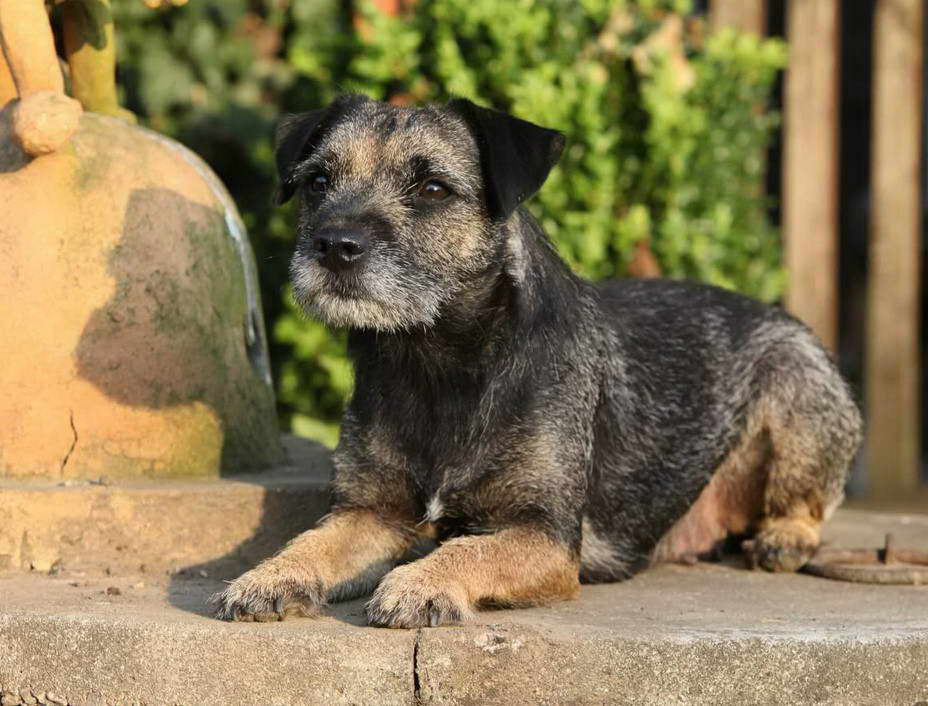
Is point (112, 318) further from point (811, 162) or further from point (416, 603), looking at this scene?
point (811, 162)

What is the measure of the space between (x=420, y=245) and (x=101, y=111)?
7.22 ft

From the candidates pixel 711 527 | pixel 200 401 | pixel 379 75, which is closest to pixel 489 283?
pixel 200 401

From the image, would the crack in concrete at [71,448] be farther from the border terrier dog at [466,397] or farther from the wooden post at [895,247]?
the wooden post at [895,247]

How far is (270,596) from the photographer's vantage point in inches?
187

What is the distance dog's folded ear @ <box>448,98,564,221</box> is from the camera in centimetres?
535

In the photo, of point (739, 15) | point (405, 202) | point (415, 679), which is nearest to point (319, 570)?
point (415, 679)

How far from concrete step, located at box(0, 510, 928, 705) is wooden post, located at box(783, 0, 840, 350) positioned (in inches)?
224

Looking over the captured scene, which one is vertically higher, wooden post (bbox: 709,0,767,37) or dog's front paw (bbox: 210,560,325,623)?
wooden post (bbox: 709,0,767,37)

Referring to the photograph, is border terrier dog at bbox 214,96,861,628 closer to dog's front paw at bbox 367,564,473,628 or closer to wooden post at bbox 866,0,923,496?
dog's front paw at bbox 367,564,473,628

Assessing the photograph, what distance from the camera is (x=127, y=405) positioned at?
6012mm

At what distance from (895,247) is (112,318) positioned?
621 cm

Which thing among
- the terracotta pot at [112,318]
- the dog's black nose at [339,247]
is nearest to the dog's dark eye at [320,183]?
the dog's black nose at [339,247]

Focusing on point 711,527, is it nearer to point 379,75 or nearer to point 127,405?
point 127,405

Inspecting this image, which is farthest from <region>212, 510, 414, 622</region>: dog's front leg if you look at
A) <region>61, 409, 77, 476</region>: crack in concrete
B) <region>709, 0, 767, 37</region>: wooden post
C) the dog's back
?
<region>709, 0, 767, 37</region>: wooden post
